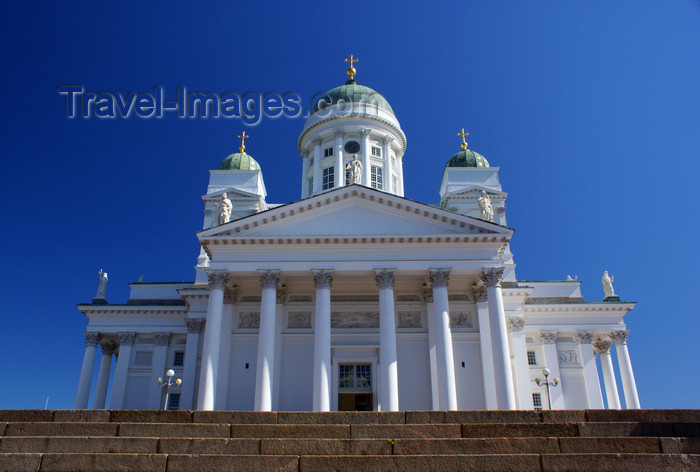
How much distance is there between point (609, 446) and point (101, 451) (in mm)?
10041

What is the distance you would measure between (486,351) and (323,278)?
8.56 metres

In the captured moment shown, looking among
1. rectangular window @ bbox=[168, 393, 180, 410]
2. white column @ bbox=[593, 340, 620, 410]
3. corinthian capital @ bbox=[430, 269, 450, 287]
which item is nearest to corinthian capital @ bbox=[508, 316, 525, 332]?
corinthian capital @ bbox=[430, 269, 450, 287]

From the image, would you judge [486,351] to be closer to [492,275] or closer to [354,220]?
[492,275]

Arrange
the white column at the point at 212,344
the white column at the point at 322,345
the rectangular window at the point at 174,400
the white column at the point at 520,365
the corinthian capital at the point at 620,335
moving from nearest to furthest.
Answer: the white column at the point at 322,345 → the white column at the point at 212,344 → the white column at the point at 520,365 → the rectangular window at the point at 174,400 → the corinthian capital at the point at 620,335

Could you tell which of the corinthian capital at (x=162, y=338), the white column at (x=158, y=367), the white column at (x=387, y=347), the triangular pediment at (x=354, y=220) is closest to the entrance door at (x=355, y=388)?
the white column at (x=387, y=347)

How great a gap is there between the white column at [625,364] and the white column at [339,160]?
66.9 feet

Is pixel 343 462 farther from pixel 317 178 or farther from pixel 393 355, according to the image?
pixel 317 178

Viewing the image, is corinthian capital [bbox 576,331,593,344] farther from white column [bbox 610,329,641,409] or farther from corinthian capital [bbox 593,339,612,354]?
white column [bbox 610,329,641,409]

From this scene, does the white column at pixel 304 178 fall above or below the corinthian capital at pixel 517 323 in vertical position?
above

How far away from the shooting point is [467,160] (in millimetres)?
37875

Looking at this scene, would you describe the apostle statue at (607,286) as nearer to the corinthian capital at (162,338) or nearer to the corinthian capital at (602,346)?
the corinthian capital at (602,346)

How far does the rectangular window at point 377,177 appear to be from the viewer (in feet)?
123

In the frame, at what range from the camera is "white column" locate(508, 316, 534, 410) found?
2778 centimetres

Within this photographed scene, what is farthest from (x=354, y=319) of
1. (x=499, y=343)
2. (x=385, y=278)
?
(x=499, y=343)
